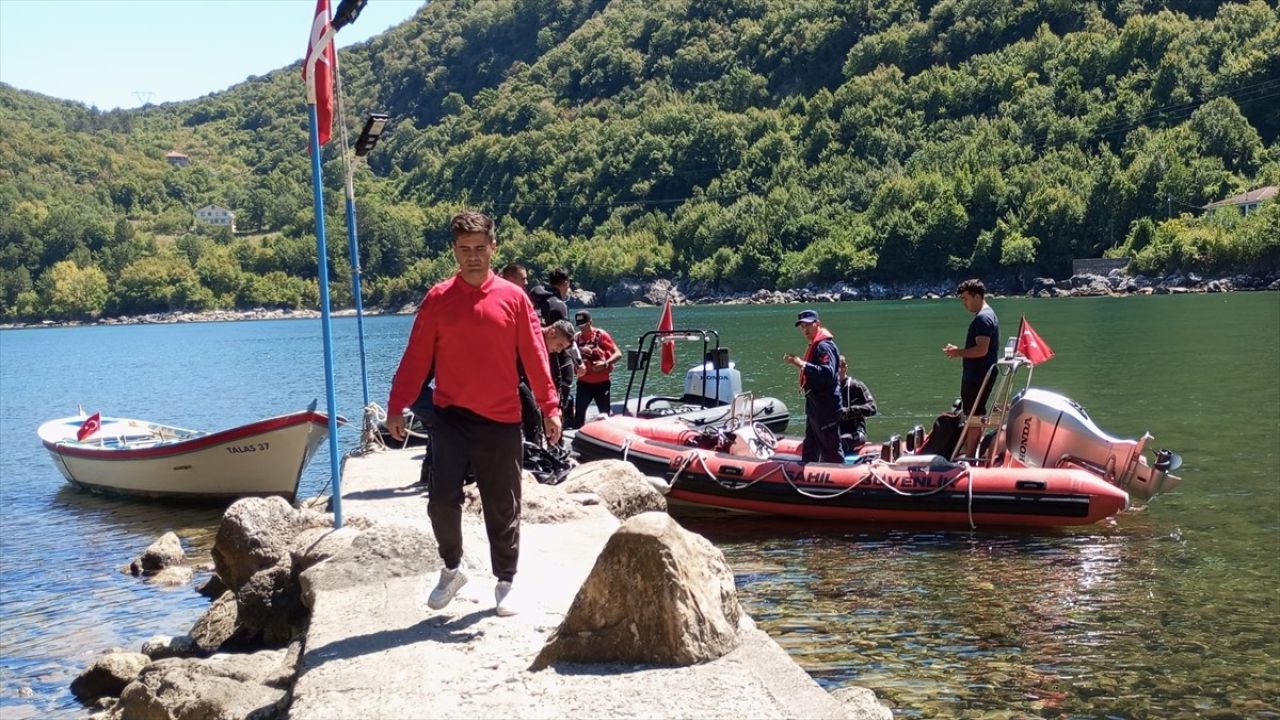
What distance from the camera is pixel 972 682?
7832 millimetres

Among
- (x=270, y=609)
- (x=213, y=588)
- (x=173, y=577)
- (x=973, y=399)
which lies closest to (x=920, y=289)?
(x=973, y=399)

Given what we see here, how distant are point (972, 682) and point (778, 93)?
555 feet

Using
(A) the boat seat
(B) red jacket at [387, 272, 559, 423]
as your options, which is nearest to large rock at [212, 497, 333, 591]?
(B) red jacket at [387, 272, 559, 423]

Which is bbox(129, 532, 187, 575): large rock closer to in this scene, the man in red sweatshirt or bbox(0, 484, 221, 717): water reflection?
bbox(0, 484, 221, 717): water reflection

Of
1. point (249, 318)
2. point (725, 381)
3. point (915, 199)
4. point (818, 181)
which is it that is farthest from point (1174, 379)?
point (249, 318)

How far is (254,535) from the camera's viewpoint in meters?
9.66

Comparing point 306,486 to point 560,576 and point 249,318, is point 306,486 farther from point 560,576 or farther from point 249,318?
point 249,318

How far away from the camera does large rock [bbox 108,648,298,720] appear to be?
6.30 m

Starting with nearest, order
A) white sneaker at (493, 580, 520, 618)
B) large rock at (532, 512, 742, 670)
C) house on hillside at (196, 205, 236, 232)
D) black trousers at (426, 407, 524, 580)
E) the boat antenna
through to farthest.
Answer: large rock at (532, 512, 742, 670)
black trousers at (426, 407, 524, 580)
white sneaker at (493, 580, 520, 618)
the boat antenna
house on hillside at (196, 205, 236, 232)

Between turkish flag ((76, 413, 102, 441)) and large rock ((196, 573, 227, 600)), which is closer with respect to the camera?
large rock ((196, 573, 227, 600))

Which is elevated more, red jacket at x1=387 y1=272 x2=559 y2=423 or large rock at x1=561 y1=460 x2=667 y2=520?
red jacket at x1=387 y1=272 x2=559 y2=423

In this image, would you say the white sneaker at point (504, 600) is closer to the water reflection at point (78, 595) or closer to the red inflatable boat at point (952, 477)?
the water reflection at point (78, 595)

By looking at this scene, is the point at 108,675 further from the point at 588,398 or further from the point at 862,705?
the point at 588,398

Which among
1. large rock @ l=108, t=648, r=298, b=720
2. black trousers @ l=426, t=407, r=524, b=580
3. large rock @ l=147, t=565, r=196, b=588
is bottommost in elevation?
large rock @ l=147, t=565, r=196, b=588
